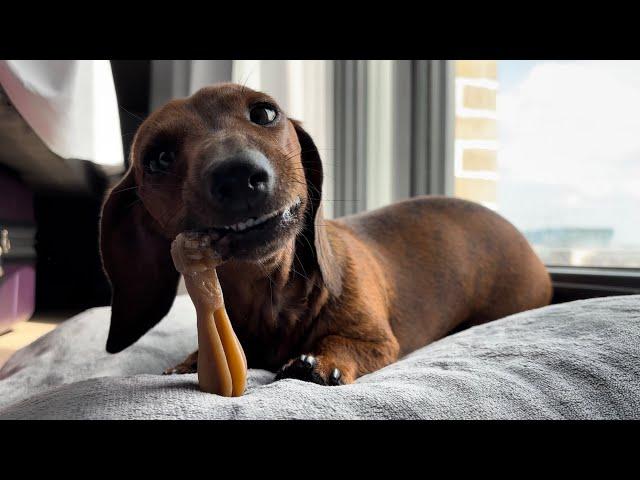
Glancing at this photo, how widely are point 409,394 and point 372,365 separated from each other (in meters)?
0.42

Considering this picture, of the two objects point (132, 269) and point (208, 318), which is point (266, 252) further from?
point (132, 269)

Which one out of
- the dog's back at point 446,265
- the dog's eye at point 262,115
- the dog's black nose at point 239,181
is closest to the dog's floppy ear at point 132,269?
the dog's eye at point 262,115

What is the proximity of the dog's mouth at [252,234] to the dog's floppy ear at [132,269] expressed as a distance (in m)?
0.37

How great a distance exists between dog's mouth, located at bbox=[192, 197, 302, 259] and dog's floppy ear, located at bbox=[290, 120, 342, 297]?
21 centimetres

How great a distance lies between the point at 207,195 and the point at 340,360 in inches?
16.2

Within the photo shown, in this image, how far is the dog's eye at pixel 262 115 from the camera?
43.4 inches

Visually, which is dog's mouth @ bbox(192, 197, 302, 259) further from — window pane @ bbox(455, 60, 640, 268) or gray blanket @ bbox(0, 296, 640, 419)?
window pane @ bbox(455, 60, 640, 268)

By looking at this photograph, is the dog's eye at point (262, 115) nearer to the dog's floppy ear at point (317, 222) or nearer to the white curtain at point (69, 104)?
the dog's floppy ear at point (317, 222)

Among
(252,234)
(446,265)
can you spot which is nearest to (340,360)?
(252,234)

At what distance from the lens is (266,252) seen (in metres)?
0.93

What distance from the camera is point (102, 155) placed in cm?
149
